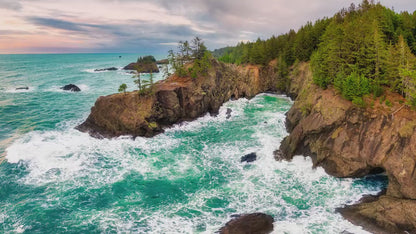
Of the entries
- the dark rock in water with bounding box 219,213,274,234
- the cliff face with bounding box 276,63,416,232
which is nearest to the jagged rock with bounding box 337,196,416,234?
the cliff face with bounding box 276,63,416,232

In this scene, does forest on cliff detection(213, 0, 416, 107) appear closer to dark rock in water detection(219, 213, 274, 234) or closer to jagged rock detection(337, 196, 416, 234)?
jagged rock detection(337, 196, 416, 234)

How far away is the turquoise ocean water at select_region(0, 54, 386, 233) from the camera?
26.6 m

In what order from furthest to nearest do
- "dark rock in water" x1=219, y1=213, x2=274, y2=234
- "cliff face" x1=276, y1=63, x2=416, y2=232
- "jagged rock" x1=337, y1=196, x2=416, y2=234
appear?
"cliff face" x1=276, y1=63, x2=416, y2=232 < "dark rock in water" x1=219, y1=213, x2=274, y2=234 < "jagged rock" x1=337, y1=196, x2=416, y2=234

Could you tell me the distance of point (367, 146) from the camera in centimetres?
3156

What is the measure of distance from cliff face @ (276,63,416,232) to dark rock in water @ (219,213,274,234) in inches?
365

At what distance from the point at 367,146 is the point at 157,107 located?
40499mm

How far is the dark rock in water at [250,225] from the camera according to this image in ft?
79.8

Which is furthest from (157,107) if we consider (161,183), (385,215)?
(385,215)

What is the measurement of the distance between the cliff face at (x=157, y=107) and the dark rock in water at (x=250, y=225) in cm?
3053

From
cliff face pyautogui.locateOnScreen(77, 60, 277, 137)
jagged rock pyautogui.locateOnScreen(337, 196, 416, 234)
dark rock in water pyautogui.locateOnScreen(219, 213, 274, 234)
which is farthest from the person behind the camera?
cliff face pyautogui.locateOnScreen(77, 60, 277, 137)

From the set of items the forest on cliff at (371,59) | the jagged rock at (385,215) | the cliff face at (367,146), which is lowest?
the jagged rock at (385,215)

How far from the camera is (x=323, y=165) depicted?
116ft

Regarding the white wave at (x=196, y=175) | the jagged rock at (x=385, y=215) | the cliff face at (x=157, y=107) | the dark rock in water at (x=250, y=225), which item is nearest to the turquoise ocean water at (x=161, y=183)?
the white wave at (x=196, y=175)

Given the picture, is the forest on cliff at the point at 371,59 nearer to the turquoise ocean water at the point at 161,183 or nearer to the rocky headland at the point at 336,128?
the rocky headland at the point at 336,128
